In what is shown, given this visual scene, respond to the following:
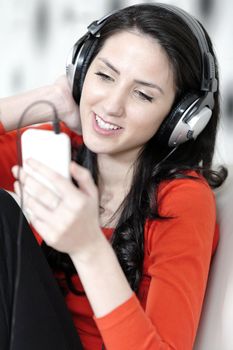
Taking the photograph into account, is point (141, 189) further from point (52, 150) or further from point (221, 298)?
point (52, 150)

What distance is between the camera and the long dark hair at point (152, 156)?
3.75 feet

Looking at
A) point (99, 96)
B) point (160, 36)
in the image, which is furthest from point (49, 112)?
point (160, 36)

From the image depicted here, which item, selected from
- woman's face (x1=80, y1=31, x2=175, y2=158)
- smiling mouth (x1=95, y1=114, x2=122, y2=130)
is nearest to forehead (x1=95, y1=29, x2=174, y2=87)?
woman's face (x1=80, y1=31, x2=175, y2=158)

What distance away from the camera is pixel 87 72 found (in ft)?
3.99

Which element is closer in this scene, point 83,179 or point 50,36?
point 83,179

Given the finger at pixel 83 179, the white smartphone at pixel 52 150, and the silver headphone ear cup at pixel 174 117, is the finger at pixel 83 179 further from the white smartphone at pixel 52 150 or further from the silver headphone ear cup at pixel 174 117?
the silver headphone ear cup at pixel 174 117

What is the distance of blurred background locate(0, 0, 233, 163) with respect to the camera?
1.73 meters

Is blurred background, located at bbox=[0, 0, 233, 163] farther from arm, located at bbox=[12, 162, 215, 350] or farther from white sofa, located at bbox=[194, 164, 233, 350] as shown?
arm, located at bbox=[12, 162, 215, 350]

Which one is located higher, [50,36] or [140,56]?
[140,56]

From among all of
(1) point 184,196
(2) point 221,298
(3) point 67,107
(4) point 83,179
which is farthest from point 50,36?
(4) point 83,179

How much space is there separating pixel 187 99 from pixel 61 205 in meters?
0.49

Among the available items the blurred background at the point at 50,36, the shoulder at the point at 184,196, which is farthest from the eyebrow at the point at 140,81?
the blurred background at the point at 50,36

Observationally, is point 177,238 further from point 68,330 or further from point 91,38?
point 91,38

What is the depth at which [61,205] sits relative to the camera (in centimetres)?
75
